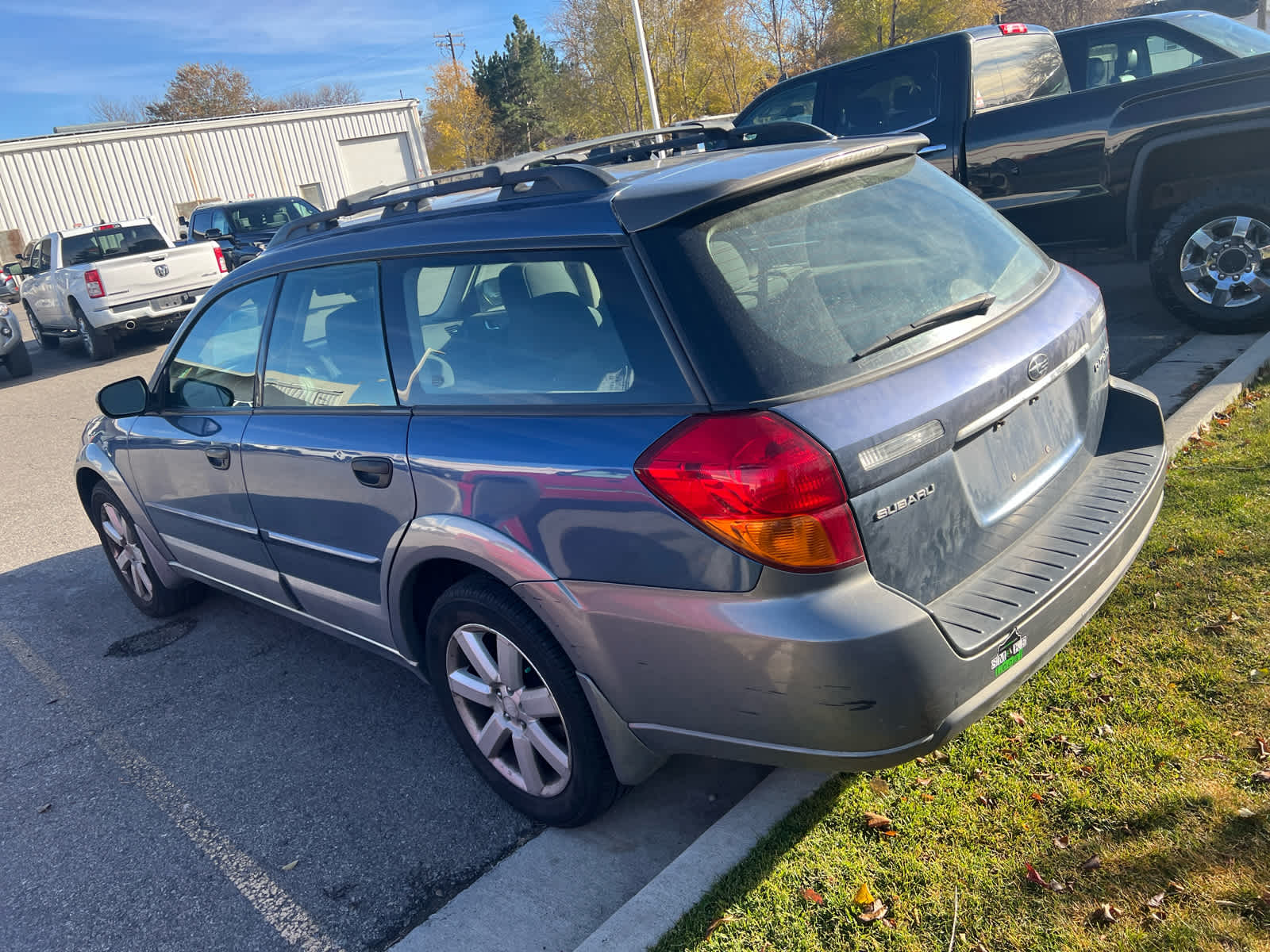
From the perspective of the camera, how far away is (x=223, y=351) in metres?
3.96

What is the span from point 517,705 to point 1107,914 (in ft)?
5.23

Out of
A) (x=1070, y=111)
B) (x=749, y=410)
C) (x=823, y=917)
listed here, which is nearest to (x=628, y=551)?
(x=749, y=410)

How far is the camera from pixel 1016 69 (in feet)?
24.8

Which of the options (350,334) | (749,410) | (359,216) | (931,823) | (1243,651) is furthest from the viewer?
(359,216)

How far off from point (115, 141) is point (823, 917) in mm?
38963

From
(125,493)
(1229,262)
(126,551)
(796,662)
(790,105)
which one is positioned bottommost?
(126,551)

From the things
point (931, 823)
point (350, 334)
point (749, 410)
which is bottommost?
point (931, 823)

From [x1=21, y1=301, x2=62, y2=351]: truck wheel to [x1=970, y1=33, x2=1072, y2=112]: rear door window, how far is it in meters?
15.8

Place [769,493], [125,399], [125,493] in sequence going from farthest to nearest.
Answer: [125,493], [125,399], [769,493]

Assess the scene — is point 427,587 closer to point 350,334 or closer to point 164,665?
point 350,334

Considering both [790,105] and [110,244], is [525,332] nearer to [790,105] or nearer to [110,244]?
[790,105]

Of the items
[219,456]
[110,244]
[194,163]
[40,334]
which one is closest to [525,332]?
[219,456]

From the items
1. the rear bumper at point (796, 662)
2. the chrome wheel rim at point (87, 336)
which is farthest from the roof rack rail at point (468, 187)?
the chrome wheel rim at point (87, 336)

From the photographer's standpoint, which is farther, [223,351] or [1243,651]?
[223,351]
